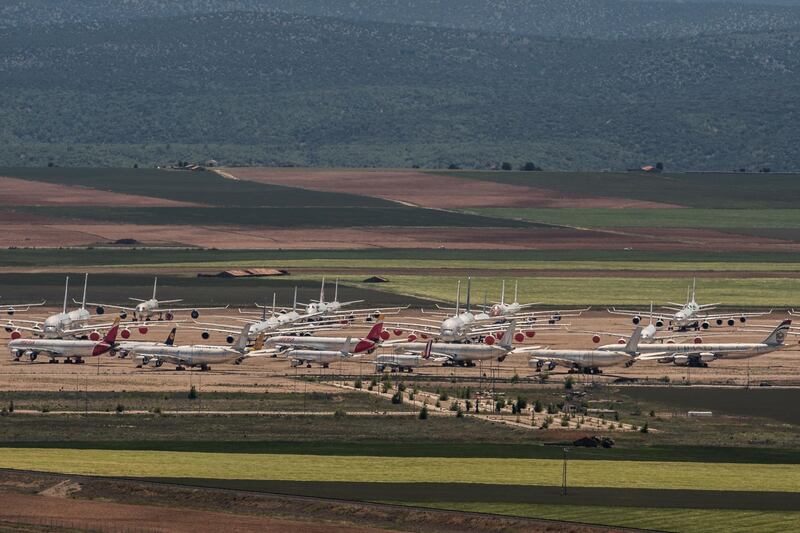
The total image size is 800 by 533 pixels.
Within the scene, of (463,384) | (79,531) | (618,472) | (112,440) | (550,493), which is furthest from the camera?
(463,384)

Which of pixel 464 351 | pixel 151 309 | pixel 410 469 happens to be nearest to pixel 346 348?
pixel 464 351

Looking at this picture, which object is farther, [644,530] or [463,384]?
[463,384]

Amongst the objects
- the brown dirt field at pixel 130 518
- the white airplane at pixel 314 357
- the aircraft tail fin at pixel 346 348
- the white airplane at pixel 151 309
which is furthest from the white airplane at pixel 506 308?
the brown dirt field at pixel 130 518

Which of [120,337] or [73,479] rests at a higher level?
[120,337]

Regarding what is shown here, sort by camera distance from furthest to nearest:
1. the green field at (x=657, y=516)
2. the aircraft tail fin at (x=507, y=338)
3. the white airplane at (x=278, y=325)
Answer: the white airplane at (x=278, y=325) → the aircraft tail fin at (x=507, y=338) → the green field at (x=657, y=516)

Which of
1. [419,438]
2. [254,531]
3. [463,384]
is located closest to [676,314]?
[463,384]

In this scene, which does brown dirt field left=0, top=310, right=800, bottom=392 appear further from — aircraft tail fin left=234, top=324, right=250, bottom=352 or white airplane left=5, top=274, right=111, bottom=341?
white airplane left=5, top=274, right=111, bottom=341

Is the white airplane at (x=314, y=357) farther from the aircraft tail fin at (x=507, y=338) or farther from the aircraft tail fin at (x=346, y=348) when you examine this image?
the aircraft tail fin at (x=507, y=338)

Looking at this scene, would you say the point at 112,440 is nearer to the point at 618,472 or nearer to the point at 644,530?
the point at 618,472
